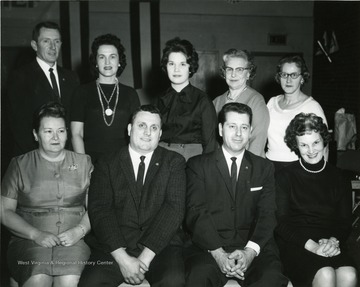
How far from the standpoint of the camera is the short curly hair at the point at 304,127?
2668 mm

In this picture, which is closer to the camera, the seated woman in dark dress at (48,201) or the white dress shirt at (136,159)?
the seated woman in dark dress at (48,201)

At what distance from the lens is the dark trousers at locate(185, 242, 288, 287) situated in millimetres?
2191

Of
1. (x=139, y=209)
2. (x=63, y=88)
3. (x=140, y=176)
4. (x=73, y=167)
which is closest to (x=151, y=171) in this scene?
(x=140, y=176)

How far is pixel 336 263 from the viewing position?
234cm

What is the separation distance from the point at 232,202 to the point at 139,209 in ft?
1.93

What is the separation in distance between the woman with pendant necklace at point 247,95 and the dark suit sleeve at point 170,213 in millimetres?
714

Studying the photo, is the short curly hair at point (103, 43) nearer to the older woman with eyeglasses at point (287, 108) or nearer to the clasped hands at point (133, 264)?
the older woman with eyeglasses at point (287, 108)

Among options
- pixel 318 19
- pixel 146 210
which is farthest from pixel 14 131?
pixel 318 19

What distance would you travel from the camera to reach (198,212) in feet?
8.01

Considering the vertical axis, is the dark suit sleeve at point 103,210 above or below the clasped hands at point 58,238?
above

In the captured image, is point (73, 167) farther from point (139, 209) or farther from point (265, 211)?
point (265, 211)

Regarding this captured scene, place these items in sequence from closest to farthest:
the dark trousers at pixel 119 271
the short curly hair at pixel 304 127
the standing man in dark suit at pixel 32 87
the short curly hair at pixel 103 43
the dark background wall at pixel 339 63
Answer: the dark trousers at pixel 119 271 < the short curly hair at pixel 304 127 < the short curly hair at pixel 103 43 < the standing man in dark suit at pixel 32 87 < the dark background wall at pixel 339 63

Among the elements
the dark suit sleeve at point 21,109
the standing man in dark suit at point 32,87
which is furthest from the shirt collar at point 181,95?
the dark suit sleeve at point 21,109

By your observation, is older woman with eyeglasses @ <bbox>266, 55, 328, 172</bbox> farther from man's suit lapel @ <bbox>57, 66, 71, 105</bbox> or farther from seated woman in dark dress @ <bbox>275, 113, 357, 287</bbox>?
man's suit lapel @ <bbox>57, 66, 71, 105</bbox>
